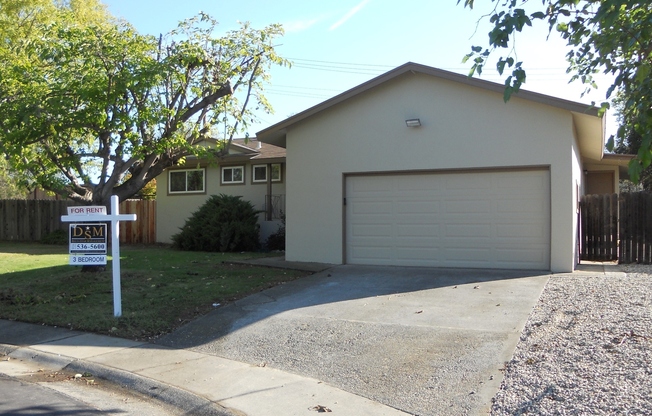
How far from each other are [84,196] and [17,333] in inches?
155

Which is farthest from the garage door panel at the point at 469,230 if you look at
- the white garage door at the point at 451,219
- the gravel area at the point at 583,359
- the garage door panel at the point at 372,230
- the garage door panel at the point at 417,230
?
the gravel area at the point at 583,359

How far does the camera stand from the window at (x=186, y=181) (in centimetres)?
2300

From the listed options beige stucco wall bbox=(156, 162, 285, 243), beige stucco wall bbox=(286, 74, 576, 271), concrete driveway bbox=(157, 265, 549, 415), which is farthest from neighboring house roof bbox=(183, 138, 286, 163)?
concrete driveway bbox=(157, 265, 549, 415)

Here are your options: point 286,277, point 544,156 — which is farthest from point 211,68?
point 544,156

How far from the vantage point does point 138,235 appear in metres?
24.5

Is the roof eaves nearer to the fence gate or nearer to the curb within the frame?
the fence gate

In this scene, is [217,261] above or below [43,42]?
below

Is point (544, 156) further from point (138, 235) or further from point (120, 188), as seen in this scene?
point (138, 235)

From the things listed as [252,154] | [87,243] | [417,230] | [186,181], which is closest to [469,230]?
[417,230]

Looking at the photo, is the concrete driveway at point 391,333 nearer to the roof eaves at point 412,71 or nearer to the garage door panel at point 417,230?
the garage door panel at point 417,230

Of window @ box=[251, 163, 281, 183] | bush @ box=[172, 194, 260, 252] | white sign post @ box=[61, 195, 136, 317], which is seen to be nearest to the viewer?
white sign post @ box=[61, 195, 136, 317]

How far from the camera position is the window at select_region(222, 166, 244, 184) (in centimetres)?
2209

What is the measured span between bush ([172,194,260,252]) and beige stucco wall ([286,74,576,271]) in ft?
13.7

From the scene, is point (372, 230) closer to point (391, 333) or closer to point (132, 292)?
point (132, 292)
